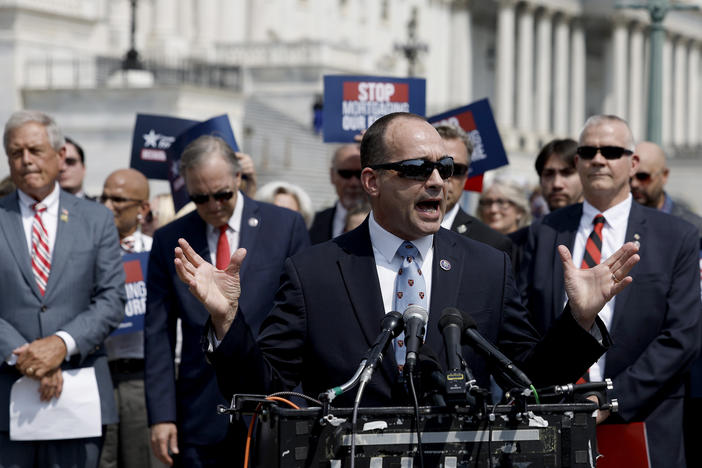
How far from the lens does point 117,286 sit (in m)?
7.70

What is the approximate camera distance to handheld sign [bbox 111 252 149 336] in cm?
852

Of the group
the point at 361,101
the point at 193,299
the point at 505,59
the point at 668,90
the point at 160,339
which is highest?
the point at 505,59

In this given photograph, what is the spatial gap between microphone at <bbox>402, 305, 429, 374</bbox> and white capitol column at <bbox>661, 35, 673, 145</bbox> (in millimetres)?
86424

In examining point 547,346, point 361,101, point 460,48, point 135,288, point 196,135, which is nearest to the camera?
point 547,346

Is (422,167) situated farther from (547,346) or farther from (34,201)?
(34,201)

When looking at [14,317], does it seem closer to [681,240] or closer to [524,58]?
[681,240]

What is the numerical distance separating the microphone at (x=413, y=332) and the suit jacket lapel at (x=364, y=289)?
63 centimetres

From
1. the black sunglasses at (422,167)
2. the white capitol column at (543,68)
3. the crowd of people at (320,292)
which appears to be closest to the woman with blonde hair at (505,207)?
the crowd of people at (320,292)

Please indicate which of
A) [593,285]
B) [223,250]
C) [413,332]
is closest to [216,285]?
[413,332]

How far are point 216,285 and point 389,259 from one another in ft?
2.45

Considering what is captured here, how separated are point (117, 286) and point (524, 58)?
70.9 meters

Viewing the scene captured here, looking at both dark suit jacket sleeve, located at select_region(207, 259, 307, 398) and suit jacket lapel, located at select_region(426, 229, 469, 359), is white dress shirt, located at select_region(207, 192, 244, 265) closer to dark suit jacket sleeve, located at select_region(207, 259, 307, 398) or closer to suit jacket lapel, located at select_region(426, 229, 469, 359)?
dark suit jacket sleeve, located at select_region(207, 259, 307, 398)

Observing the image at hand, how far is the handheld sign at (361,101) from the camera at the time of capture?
10109mm

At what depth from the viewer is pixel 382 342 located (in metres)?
4.29
